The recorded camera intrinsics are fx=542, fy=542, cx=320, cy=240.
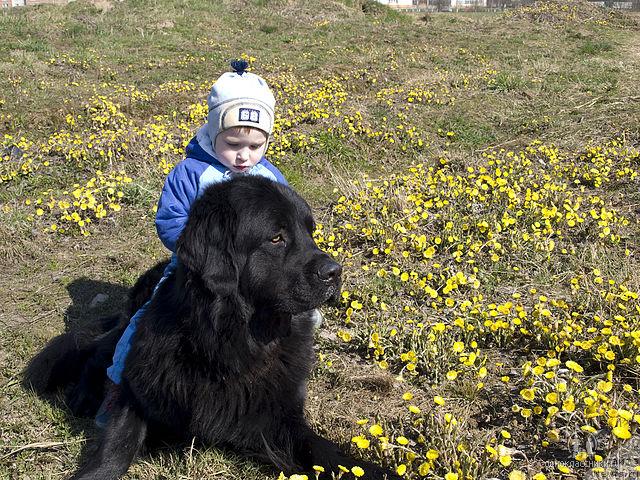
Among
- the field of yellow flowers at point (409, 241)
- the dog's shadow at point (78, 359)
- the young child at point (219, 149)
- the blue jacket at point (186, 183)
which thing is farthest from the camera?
the blue jacket at point (186, 183)

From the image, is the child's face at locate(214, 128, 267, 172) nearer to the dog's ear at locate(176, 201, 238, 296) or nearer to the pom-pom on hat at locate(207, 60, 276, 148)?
→ the pom-pom on hat at locate(207, 60, 276, 148)

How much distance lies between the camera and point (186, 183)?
3.12m

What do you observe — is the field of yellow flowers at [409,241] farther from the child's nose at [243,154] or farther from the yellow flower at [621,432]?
the child's nose at [243,154]

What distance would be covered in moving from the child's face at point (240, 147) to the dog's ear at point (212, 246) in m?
0.73

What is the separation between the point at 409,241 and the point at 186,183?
2052 millimetres

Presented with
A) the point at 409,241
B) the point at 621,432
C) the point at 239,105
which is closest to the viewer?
the point at 621,432

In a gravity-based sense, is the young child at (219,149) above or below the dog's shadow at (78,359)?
above

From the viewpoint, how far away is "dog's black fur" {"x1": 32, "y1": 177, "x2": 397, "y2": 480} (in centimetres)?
232

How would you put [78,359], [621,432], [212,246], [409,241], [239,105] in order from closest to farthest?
[621,432], [212,246], [239,105], [78,359], [409,241]

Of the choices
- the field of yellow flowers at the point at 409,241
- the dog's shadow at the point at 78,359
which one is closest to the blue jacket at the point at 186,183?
the dog's shadow at the point at 78,359

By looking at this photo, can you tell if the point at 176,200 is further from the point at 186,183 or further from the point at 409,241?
the point at 409,241

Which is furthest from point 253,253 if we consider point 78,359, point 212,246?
point 78,359

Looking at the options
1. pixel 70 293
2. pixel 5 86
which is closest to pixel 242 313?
pixel 70 293

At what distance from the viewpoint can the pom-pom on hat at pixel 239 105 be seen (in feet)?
9.57
